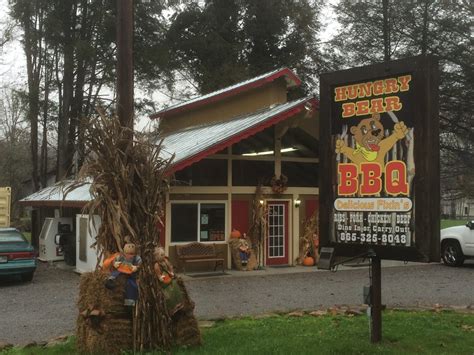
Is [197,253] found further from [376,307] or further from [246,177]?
[376,307]

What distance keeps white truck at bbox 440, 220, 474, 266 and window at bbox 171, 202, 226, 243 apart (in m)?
7.09

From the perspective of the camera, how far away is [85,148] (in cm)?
698

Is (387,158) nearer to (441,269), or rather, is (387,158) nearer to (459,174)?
(441,269)

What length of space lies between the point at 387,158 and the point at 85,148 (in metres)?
3.77

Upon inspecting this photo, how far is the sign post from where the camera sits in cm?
643

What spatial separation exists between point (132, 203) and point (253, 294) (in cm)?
593

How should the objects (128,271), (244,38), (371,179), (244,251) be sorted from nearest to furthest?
(128,271), (371,179), (244,251), (244,38)

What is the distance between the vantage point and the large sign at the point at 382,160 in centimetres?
643

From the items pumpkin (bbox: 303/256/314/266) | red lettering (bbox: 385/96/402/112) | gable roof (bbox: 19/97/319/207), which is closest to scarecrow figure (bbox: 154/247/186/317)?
red lettering (bbox: 385/96/402/112)

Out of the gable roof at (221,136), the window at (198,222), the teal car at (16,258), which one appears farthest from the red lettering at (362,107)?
the teal car at (16,258)

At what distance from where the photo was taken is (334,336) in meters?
7.28

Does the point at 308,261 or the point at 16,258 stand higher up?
the point at 16,258

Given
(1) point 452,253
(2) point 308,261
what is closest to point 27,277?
(2) point 308,261

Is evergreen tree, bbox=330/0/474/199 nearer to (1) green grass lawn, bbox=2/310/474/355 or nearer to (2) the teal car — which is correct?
(1) green grass lawn, bbox=2/310/474/355
